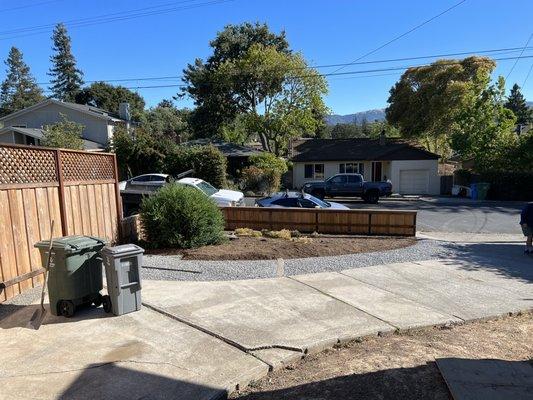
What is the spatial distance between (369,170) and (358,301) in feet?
91.5

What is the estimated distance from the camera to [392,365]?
13.8 feet

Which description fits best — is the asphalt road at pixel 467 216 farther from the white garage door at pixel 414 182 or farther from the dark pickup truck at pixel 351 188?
the white garage door at pixel 414 182

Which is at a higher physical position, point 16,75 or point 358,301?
point 16,75

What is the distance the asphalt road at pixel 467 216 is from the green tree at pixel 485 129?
4.62 metres

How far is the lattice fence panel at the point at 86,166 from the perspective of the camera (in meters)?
7.94

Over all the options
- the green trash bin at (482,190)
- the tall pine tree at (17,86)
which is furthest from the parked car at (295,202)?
the tall pine tree at (17,86)

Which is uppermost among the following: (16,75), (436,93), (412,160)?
(16,75)

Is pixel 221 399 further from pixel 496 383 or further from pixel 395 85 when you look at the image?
pixel 395 85

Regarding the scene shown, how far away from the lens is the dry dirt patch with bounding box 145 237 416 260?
941cm

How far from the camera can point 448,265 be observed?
30.3 ft

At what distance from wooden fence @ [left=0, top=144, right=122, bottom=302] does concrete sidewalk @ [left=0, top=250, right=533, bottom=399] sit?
3.21 ft

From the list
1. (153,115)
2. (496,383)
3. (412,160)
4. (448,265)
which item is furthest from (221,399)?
(153,115)

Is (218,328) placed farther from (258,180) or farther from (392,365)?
(258,180)

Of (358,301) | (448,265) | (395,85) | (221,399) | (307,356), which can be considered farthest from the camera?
(395,85)
